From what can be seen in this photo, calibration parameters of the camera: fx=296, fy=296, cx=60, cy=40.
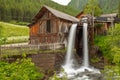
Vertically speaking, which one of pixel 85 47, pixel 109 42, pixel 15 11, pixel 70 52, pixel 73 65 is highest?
pixel 15 11

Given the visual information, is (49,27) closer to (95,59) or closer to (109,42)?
(95,59)

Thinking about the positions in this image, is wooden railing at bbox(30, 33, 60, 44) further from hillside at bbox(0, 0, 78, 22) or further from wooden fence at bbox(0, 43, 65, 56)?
hillside at bbox(0, 0, 78, 22)

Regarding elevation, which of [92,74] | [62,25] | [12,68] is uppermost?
[62,25]

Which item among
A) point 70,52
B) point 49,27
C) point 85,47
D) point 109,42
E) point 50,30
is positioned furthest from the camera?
point 49,27

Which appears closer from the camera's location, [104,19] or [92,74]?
[92,74]

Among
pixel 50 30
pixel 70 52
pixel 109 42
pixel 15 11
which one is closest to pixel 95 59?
pixel 109 42

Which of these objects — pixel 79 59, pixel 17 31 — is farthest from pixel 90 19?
pixel 17 31

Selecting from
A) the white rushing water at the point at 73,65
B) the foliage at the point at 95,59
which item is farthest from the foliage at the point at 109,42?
the white rushing water at the point at 73,65

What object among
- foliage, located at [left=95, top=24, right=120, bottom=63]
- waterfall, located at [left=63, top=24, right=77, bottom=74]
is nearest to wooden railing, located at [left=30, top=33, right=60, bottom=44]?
waterfall, located at [left=63, top=24, right=77, bottom=74]

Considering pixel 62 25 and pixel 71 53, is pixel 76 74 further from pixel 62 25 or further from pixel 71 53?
pixel 62 25

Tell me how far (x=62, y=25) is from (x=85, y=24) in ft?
11.7

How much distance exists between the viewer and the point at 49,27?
148 ft

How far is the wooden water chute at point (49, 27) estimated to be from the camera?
44.1 metres

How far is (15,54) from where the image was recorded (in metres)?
38.5
